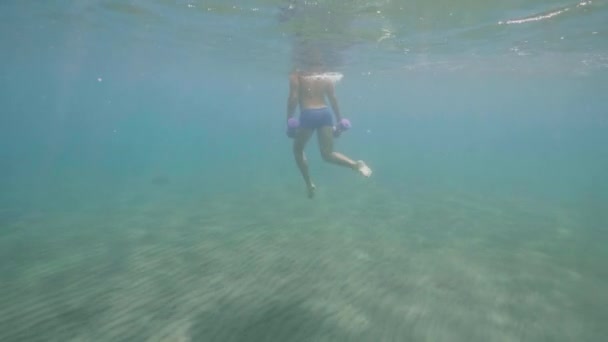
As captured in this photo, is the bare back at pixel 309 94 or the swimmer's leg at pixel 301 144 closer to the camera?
the swimmer's leg at pixel 301 144

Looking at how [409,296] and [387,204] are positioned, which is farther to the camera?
[387,204]

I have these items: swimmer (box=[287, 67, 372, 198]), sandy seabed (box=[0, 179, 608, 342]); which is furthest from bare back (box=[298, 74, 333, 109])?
sandy seabed (box=[0, 179, 608, 342])

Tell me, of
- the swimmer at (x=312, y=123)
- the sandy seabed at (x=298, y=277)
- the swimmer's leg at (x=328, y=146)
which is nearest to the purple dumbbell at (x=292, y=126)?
Result: the swimmer at (x=312, y=123)

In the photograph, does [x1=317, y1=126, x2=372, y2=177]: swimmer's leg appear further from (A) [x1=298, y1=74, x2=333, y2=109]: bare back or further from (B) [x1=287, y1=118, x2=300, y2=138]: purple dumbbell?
(A) [x1=298, y1=74, x2=333, y2=109]: bare back

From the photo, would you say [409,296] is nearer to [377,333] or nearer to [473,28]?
[377,333]

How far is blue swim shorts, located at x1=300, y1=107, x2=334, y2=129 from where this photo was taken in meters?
10.7

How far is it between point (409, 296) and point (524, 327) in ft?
6.68

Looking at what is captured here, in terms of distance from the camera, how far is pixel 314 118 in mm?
10695

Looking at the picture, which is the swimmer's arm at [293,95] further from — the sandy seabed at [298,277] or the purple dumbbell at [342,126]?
the sandy seabed at [298,277]

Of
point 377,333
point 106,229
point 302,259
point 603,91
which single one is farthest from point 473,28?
point 603,91

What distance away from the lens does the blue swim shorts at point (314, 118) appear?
1071 cm

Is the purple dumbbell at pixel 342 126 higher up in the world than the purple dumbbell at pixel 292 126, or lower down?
lower down

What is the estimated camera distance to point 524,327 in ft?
22.5

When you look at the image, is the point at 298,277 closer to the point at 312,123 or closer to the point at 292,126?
the point at 292,126
